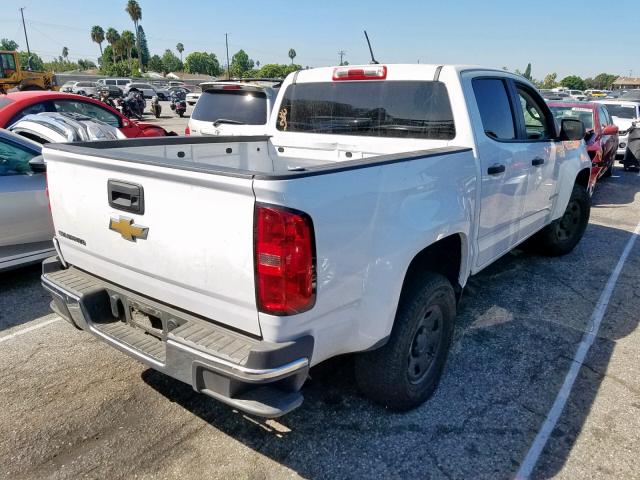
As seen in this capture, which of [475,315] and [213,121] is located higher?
[213,121]

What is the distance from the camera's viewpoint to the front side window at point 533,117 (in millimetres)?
4293

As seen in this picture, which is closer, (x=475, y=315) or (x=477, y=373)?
(x=477, y=373)

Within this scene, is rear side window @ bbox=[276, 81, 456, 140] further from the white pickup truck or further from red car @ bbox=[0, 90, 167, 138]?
red car @ bbox=[0, 90, 167, 138]

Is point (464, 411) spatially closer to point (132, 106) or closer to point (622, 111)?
point (622, 111)

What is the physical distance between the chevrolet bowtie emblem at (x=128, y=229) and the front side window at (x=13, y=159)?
9.68 ft

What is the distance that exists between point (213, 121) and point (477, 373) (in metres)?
5.19

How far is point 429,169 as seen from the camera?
2.66 metres

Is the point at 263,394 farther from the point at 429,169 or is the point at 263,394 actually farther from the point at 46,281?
the point at 46,281

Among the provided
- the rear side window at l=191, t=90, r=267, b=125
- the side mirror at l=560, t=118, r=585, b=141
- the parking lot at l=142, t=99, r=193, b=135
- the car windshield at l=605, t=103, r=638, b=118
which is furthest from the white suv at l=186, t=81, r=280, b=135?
the car windshield at l=605, t=103, r=638, b=118

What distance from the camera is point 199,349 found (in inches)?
83.7

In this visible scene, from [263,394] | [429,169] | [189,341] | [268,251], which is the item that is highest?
[429,169]

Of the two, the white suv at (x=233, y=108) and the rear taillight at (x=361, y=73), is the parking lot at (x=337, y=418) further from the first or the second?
the white suv at (x=233, y=108)

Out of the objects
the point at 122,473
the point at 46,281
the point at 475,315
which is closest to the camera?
the point at 122,473

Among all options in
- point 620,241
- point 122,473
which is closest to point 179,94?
point 620,241
